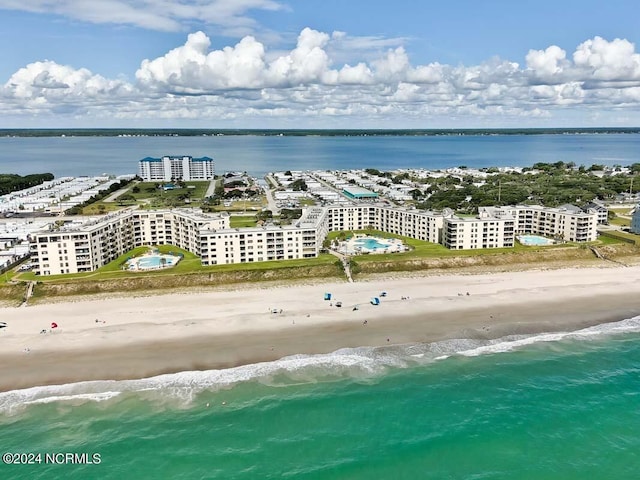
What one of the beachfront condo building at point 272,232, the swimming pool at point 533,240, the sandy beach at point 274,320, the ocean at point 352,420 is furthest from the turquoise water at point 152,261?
the swimming pool at point 533,240

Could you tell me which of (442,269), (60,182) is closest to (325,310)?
(442,269)

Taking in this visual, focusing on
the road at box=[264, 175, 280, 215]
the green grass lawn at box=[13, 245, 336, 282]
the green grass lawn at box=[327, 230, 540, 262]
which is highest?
the road at box=[264, 175, 280, 215]

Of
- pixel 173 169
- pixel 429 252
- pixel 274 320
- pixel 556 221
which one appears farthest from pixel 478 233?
pixel 173 169

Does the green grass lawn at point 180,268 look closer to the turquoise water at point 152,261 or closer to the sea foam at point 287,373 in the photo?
the turquoise water at point 152,261

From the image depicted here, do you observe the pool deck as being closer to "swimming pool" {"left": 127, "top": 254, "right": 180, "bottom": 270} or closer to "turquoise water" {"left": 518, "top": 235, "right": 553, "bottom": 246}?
"swimming pool" {"left": 127, "top": 254, "right": 180, "bottom": 270}

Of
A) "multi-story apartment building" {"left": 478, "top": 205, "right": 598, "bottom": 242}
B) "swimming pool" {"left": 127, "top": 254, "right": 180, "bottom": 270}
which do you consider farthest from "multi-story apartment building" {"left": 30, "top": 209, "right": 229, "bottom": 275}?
"multi-story apartment building" {"left": 478, "top": 205, "right": 598, "bottom": 242}

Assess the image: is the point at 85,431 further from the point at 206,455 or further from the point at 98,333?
the point at 98,333
